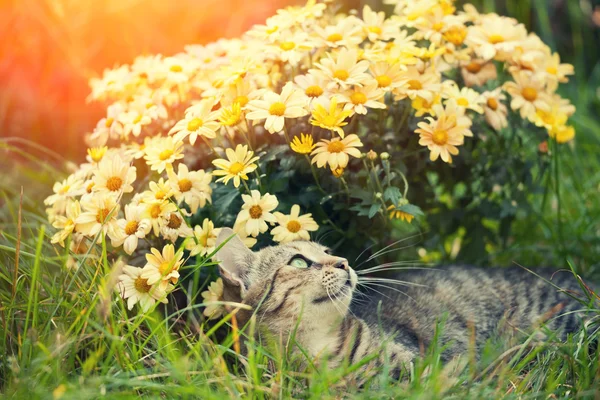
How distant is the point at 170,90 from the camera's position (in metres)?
2.68

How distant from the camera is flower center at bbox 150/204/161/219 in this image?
215 centimetres

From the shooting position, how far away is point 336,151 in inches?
85.3

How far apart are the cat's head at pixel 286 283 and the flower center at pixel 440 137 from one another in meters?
0.53

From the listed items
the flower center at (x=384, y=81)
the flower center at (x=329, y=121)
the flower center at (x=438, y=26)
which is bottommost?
the flower center at (x=329, y=121)

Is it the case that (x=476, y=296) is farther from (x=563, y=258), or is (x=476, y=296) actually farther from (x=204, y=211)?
(x=204, y=211)

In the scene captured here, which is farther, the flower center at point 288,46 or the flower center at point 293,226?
the flower center at point 288,46

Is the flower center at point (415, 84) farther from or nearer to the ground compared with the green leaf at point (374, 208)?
farther from the ground

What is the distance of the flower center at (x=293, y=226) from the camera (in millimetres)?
2240

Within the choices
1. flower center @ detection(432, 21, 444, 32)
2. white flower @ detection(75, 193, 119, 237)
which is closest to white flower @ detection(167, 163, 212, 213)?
white flower @ detection(75, 193, 119, 237)

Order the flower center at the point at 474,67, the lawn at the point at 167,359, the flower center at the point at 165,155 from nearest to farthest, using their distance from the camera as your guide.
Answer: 1. the lawn at the point at 167,359
2. the flower center at the point at 165,155
3. the flower center at the point at 474,67

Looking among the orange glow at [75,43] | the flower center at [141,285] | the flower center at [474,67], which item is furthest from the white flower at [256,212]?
the orange glow at [75,43]

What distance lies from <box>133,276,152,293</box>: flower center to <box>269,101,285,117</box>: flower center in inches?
27.0

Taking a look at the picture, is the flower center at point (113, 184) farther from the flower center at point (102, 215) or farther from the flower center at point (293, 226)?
the flower center at point (293, 226)

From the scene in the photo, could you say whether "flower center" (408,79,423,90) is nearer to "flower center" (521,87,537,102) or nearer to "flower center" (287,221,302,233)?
"flower center" (521,87,537,102)
